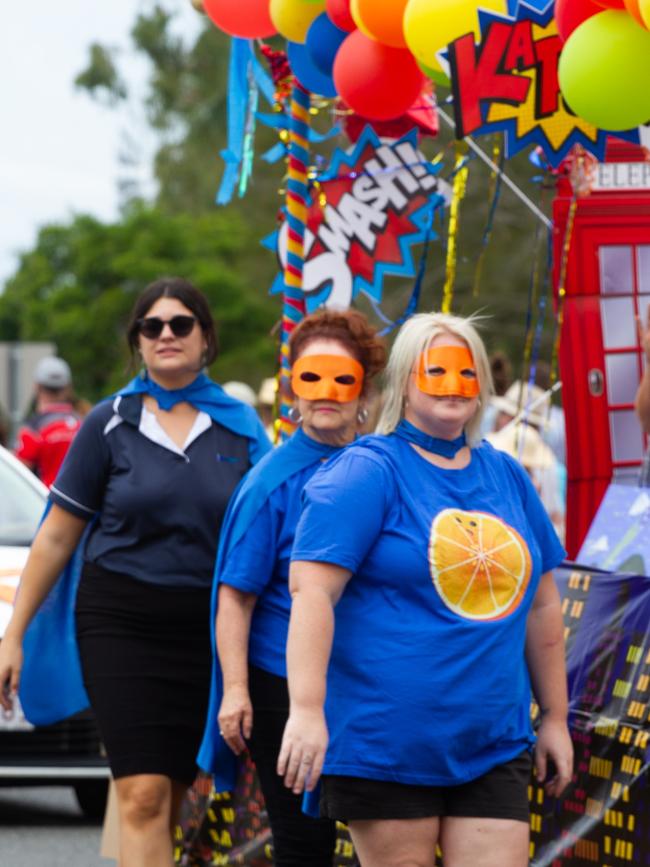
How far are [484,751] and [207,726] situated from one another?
48.7 inches

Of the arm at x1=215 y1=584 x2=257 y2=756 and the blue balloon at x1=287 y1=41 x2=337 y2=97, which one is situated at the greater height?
the blue balloon at x1=287 y1=41 x2=337 y2=97

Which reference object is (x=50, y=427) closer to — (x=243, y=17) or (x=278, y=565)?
(x=243, y=17)

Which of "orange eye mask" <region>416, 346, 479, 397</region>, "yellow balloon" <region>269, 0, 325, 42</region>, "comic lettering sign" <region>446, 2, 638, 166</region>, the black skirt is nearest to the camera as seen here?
"orange eye mask" <region>416, 346, 479, 397</region>

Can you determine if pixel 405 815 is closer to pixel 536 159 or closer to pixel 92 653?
pixel 92 653

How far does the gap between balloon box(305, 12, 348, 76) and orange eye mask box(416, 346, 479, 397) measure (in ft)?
6.75

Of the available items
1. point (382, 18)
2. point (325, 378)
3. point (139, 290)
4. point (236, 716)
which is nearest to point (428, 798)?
point (236, 716)

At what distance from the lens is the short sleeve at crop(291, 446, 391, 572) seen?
378cm

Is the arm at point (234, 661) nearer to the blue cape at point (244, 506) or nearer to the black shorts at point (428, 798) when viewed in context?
the blue cape at point (244, 506)

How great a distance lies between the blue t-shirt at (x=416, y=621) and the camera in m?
3.78

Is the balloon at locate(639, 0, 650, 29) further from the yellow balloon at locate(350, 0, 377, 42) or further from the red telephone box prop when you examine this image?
the red telephone box prop

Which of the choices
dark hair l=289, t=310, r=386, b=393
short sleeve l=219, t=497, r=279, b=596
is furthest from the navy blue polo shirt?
dark hair l=289, t=310, r=386, b=393

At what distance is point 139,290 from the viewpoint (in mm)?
44375

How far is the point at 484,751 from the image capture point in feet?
12.6

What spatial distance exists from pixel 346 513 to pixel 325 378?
36.7 inches
